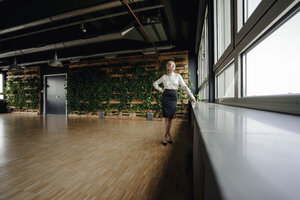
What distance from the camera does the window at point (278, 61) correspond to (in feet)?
2.67

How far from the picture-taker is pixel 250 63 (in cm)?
137

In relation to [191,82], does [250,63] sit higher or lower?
lower

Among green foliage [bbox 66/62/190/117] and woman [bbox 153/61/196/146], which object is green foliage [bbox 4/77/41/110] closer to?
green foliage [bbox 66/62/190/117]

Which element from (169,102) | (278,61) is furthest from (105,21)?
(278,61)

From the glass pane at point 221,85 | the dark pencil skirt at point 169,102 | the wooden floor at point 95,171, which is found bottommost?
the wooden floor at point 95,171

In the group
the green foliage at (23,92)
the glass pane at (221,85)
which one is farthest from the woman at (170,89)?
the green foliage at (23,92)

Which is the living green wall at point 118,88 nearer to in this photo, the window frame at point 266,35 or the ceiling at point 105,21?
the ceiling at point 105,21

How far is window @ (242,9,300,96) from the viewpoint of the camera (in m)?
0.81

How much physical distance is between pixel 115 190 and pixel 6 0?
522 centimetres

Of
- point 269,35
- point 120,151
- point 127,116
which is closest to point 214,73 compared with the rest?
point 269,35

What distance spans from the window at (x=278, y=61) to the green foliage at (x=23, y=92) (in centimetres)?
1018

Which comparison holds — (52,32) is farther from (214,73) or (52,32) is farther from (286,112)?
(286,112)

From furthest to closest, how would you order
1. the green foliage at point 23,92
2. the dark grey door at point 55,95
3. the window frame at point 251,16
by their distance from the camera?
the green foliage at point 23,92 → the dark grey door at point 55,95 → the window frame at point 251,16

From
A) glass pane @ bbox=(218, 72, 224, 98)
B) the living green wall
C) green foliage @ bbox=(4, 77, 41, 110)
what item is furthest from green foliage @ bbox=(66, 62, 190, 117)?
glass pane @ bbox=(218, 72, 224, 98)
